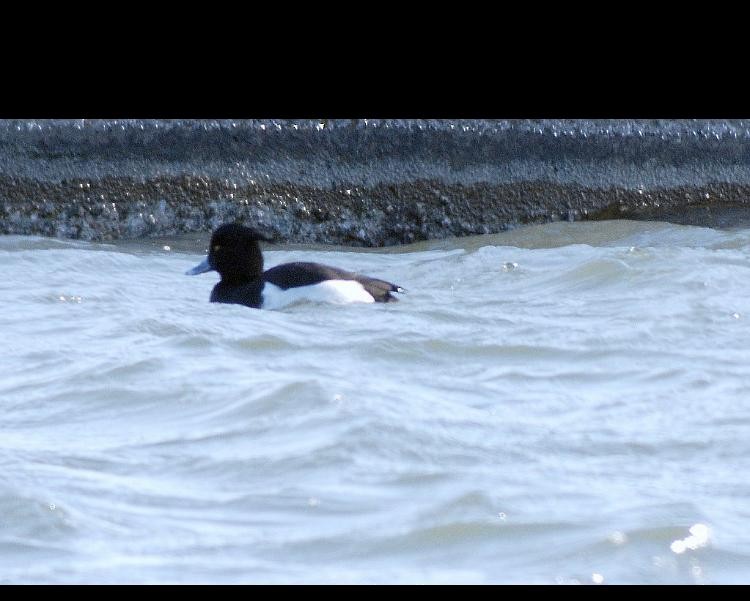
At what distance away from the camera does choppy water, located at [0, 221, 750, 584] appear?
3.21m

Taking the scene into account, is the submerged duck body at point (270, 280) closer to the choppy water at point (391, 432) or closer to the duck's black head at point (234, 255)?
the duck's black head at point (234, 255)

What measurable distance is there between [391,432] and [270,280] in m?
2.89

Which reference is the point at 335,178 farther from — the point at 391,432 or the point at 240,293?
Result: the point at 391,432

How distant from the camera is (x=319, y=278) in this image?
6.80 meters

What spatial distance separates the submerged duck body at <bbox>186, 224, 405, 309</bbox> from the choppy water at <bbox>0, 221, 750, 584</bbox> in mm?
108

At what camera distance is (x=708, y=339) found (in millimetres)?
5828

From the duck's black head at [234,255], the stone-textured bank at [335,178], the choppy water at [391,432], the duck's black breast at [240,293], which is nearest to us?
the choppy water at [391,432]

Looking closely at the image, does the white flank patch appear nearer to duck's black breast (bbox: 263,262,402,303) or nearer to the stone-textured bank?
duck's black breast (bbox: 263,262,402,303)

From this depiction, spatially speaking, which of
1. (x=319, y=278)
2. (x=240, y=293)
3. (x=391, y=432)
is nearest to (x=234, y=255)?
(x=240, y=293)

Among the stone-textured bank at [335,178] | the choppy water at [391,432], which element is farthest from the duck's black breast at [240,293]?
the stone-textured bank at [335,178]

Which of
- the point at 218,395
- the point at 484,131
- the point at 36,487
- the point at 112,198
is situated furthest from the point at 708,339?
the point at 112,198

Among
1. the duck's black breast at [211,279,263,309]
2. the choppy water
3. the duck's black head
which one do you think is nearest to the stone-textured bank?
the choppy water

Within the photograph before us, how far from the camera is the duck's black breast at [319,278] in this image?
6812 mm

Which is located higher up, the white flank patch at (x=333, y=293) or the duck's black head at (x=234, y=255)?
the duck's black head at (x=234, y=255)
